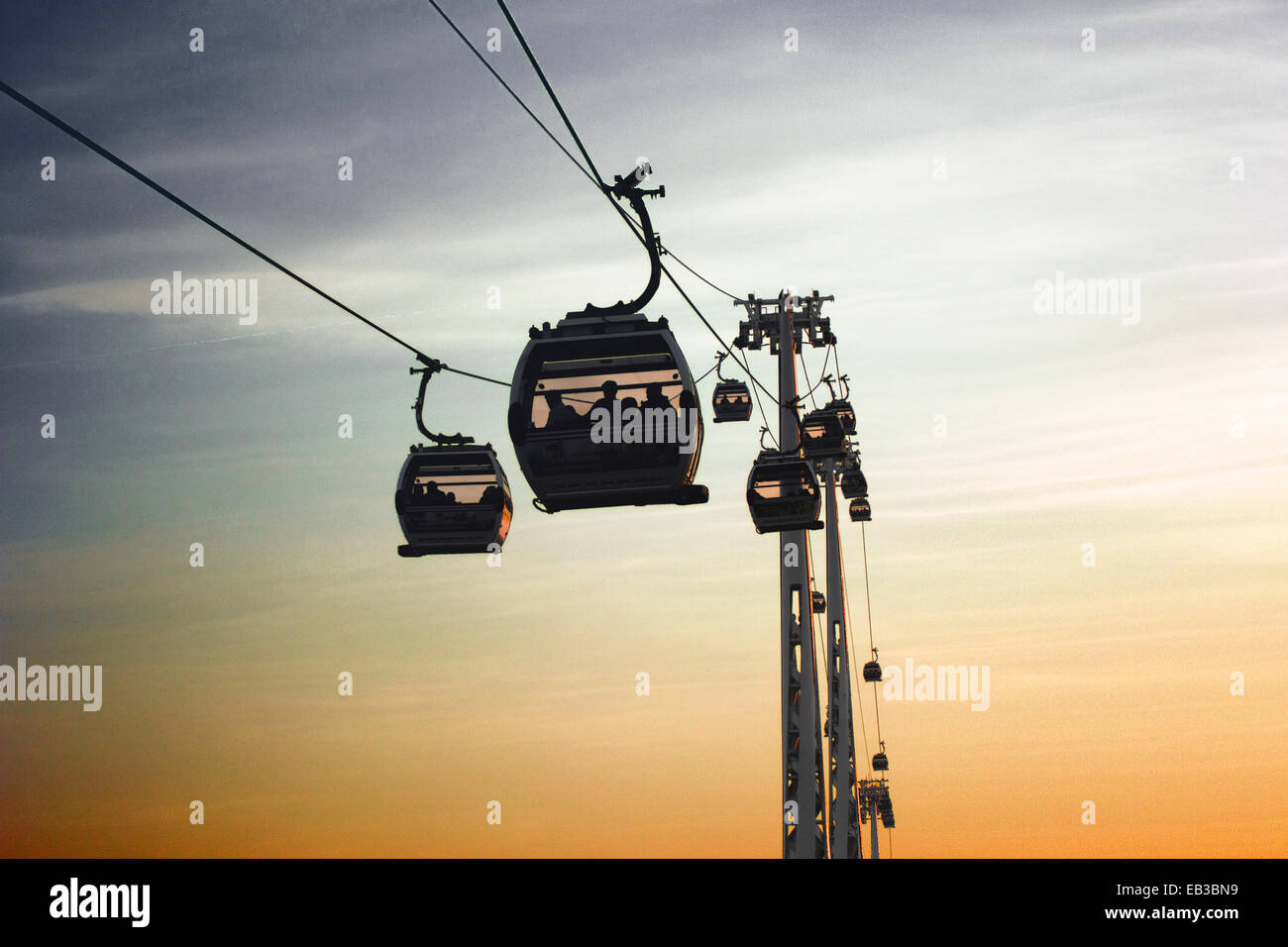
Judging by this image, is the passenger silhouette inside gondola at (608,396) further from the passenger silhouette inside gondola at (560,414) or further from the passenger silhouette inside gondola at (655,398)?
the passenger silhouette inside gondola at (655,398)

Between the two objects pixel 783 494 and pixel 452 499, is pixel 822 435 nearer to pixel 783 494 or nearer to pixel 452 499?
pixel 783 494

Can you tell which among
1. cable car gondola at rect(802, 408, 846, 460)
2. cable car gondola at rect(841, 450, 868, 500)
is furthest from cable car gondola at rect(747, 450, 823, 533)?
cable car gondola at rect(841, 450, 868, 500)

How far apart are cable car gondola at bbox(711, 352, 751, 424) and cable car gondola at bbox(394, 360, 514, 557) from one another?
8.12 m

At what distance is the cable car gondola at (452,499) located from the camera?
53.4ft

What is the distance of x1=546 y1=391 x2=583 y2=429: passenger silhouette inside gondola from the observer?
1238cm

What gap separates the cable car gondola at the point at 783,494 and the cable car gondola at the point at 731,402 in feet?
12.0

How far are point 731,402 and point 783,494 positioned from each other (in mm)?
4228

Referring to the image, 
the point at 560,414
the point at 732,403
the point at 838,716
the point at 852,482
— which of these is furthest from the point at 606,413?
the point at 852,482

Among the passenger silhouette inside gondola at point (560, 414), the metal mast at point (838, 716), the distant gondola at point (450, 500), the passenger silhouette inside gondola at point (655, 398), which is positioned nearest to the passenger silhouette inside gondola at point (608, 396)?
the passenger silhouette inside gondola at point (560, 414)

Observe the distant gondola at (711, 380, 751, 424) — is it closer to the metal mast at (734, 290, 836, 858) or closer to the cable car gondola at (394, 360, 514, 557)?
the metal mast at (734, 290, 836, 858)

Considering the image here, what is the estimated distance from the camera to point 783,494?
2020 centimetres
